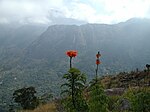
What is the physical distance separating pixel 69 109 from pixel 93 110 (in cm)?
114

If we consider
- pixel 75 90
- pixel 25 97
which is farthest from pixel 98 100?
pixel 25 97

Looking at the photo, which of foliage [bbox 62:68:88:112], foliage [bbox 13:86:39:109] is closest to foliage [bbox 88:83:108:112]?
foliage [bbox 62:68:88:112]

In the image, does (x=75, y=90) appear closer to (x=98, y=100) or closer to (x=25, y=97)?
(x=98, y=100)

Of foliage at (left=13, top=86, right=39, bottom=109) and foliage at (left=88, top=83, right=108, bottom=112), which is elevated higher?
foliage at (left=88, top=83, right=108, bottom=112)

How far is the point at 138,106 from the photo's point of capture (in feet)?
50.6

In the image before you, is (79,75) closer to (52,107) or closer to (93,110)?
(93,110)

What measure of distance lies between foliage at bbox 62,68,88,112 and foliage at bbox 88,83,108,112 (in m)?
0.39

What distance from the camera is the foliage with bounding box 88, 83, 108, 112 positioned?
1594 centimetres

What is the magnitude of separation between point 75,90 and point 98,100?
1280mm

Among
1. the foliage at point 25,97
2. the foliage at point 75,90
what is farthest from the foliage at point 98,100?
the foliage at point 25,97

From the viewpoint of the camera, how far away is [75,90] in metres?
15.8

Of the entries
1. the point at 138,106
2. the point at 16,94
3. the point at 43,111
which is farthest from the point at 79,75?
the point at 16,94

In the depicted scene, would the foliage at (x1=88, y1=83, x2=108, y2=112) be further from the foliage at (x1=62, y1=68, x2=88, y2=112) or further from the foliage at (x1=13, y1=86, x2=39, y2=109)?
the foliage at (x1=13, y1=86, x2=39, y2=109)

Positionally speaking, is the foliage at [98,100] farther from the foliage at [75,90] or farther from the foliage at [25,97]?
the foliage at [25,97]
